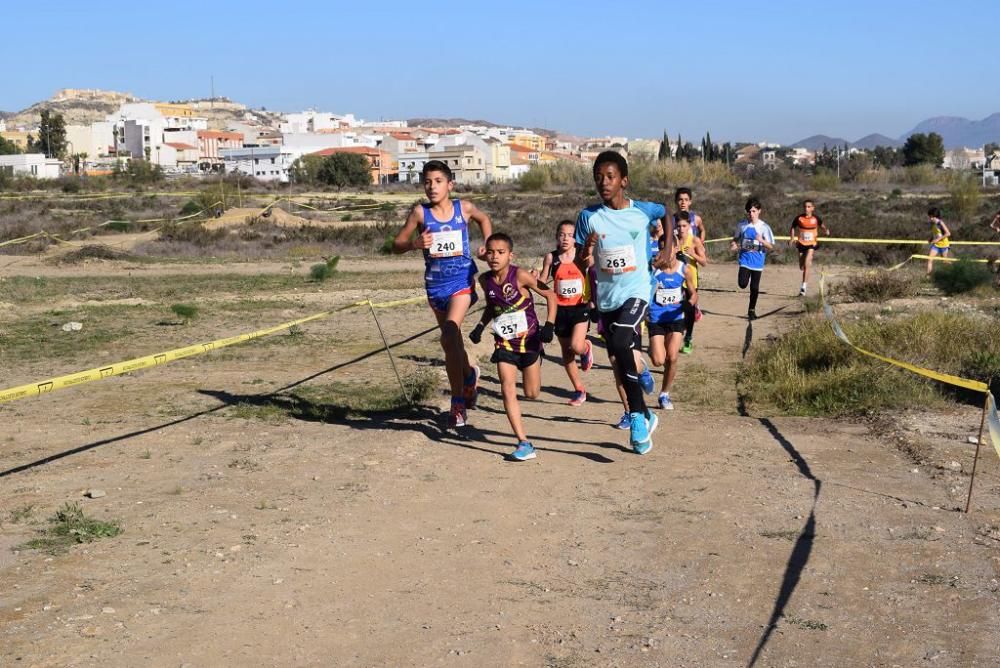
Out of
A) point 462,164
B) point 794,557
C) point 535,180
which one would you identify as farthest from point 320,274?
point 462,164

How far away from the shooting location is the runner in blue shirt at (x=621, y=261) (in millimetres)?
8016

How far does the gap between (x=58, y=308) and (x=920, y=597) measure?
15.5 metres

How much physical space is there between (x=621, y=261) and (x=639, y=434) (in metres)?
1.19

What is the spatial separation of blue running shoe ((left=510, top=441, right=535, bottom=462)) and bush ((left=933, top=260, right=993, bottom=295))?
1229cm

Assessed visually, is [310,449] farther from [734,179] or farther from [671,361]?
[734,179]

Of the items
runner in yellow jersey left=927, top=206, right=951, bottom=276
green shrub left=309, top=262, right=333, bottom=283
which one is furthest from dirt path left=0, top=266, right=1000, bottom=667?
runner in yellow jersey left=927, top=206, right=951, bottom=276

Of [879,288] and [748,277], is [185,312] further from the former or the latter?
[879,288]

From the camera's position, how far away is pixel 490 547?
6.12 m

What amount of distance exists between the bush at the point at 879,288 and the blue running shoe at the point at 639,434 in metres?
10.2

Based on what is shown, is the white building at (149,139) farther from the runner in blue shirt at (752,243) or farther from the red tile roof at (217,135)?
the runner in blue shirt at (752,243)

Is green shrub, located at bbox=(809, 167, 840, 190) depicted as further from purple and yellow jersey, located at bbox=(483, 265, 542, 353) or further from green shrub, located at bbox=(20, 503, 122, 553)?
green shrub, located at bbox=(20, 503, 122, 553)

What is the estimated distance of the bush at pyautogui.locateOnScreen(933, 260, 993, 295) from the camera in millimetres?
18172

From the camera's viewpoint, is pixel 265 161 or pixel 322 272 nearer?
pixel 322 272

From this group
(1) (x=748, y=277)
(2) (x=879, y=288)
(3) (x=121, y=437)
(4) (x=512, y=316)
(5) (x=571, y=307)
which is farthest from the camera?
(2) (x=879, y=288)
